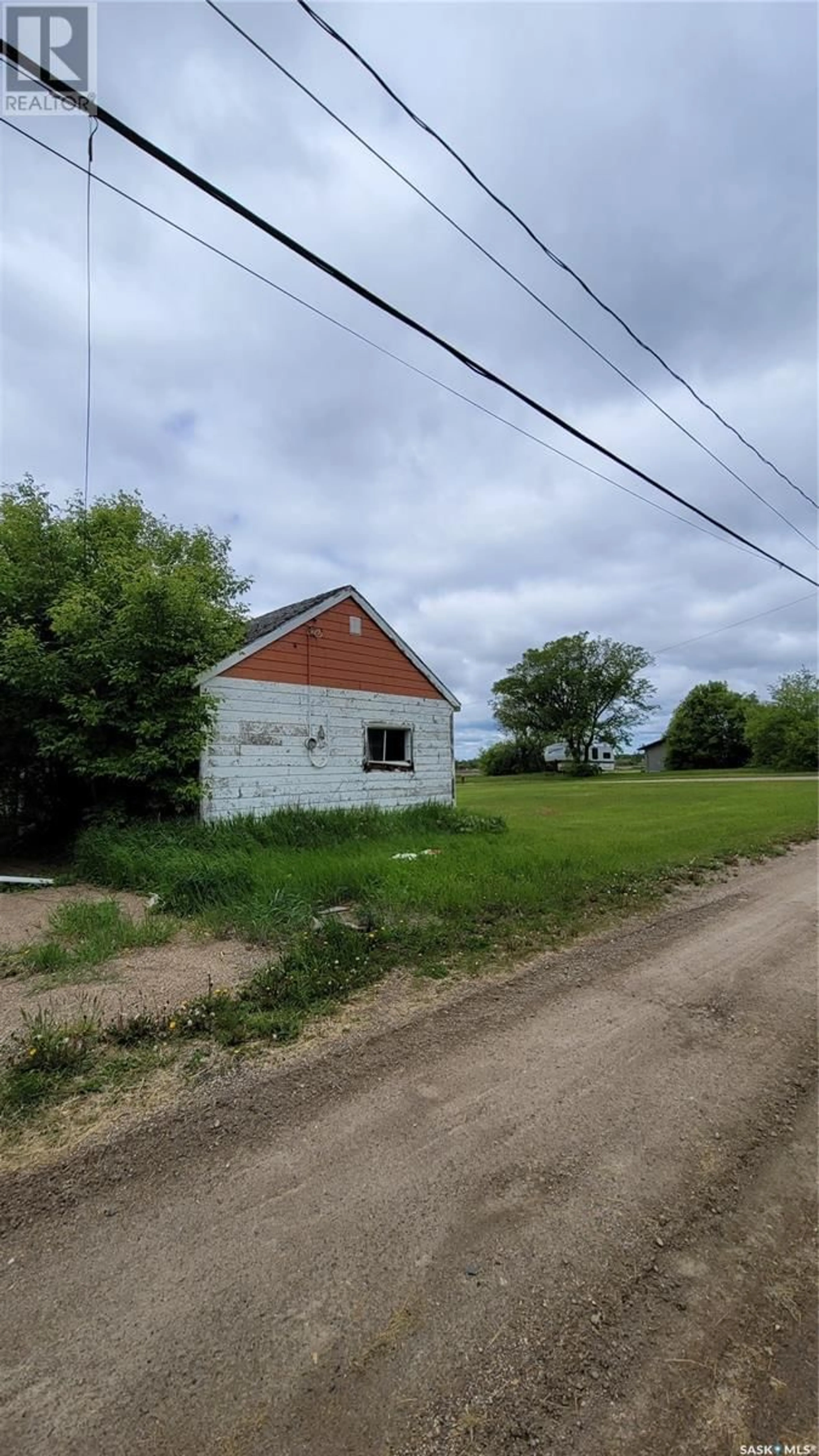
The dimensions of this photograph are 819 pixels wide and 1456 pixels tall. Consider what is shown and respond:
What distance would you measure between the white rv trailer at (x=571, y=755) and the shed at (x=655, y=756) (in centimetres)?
818

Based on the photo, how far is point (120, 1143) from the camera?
8.91ft

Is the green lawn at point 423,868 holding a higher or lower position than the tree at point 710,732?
lower

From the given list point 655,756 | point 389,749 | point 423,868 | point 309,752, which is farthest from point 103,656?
point 655,756

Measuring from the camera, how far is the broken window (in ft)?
43.1

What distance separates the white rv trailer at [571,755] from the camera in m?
59.5

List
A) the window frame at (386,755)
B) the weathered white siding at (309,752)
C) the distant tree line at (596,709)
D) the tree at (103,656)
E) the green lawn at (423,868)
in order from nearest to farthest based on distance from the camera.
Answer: the green lawn at (423,868) → the tree at (103,656) → the weathered white siding at (309,752) → the window frame at (386,755) → the distant tree line at (596,709)

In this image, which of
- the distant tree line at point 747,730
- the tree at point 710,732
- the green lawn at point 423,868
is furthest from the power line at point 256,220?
the tree at point 710,732

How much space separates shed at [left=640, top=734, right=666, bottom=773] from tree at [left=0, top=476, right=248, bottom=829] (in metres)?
66.4

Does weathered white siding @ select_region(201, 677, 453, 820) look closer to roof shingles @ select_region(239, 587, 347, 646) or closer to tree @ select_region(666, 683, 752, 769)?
roof shingles @ select_region(239, 587, 347, 646)

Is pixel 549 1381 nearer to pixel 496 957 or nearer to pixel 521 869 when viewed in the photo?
pixel 496 957

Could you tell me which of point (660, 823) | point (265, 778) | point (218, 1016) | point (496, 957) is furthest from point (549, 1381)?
point (660, 823)

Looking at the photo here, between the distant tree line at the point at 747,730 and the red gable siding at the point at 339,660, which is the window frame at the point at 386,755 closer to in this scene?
the red gable siding at the point at 339,660

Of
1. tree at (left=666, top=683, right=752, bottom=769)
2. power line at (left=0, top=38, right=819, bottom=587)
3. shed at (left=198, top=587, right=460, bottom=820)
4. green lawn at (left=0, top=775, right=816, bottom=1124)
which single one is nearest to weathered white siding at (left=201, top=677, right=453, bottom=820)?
shed at (left=198, top=587, right=460, bottom=820)

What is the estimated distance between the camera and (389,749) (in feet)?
44.9
